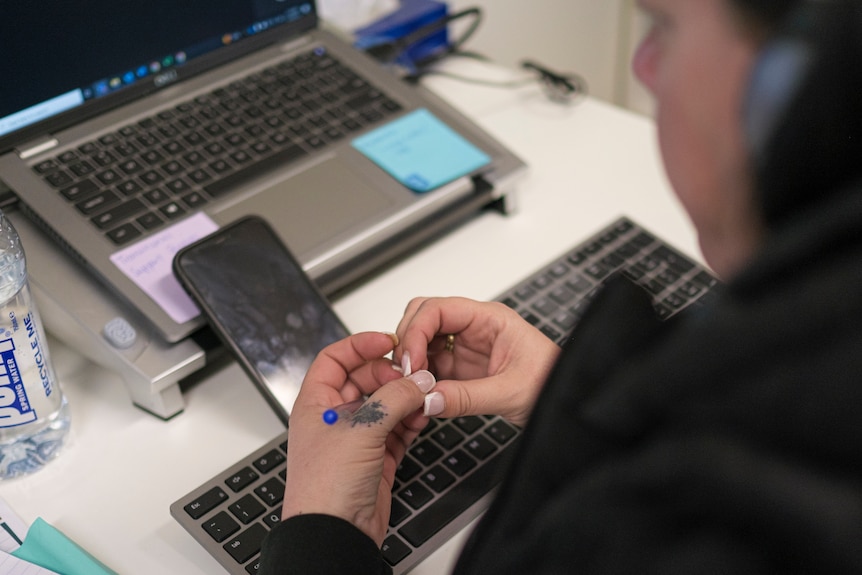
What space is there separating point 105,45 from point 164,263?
0.73ft

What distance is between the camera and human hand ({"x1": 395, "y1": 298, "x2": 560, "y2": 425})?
618 mm

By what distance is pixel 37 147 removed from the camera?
0.79 metres

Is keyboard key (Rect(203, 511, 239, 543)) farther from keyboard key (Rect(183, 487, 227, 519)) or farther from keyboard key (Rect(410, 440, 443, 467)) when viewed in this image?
keyboard key (Rect(410, 440, 443, 467))

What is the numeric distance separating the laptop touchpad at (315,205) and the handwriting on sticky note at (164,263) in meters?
0.03

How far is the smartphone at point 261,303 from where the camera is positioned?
0.68 meters

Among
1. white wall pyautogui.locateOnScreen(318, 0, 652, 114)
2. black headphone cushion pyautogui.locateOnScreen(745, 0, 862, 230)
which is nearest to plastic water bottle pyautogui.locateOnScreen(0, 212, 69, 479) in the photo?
black headphone cushion pyautogui.locateOnScreen(745, 0, 862, 230)

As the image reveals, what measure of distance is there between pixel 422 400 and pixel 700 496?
0.28 metres

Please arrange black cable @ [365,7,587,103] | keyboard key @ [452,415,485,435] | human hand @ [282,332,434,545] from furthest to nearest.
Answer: black cable @ [365,7,587,103] → keyboard key @ [452,415,485,435] → human hand @ [282,332,434,545]

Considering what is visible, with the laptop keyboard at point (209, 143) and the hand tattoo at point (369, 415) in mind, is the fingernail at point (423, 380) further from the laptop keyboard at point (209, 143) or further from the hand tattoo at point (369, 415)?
the laptop keyboard at point (209, 143)

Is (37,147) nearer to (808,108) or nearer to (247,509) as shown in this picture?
(247,509)

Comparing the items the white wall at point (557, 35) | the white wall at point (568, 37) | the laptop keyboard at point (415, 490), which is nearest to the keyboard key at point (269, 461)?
the laptop keyboard at point (415, 490)

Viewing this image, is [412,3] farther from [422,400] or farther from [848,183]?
[848,183]

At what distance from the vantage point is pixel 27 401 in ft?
2.11

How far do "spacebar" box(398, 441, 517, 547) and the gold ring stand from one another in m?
0.09
